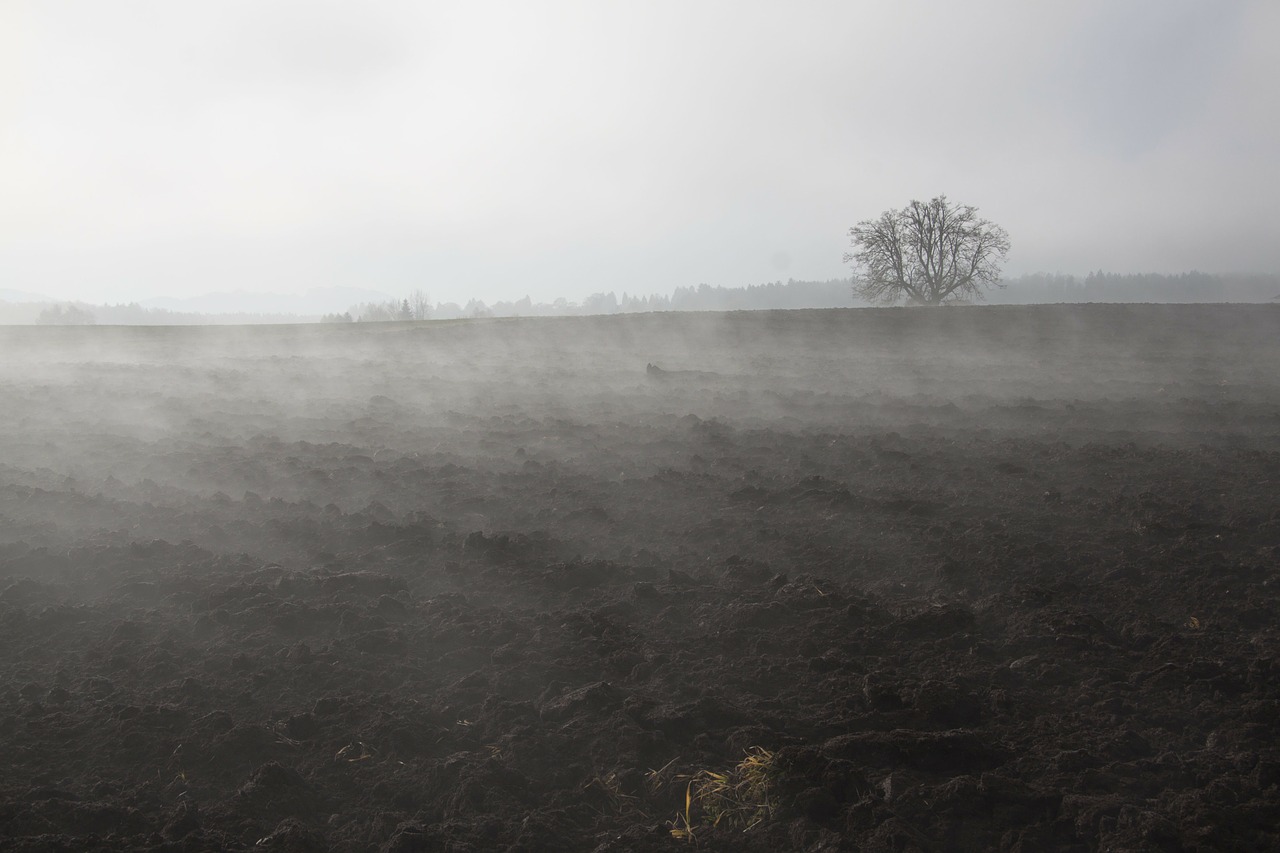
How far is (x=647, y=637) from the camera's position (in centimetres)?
443

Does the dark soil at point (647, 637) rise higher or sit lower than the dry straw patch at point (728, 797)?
higher

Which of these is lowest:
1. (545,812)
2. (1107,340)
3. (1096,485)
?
(545,812)

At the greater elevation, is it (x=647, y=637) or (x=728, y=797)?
(x=647, y=637)

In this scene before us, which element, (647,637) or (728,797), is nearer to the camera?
(728,797)

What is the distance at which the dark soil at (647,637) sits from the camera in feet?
9.65

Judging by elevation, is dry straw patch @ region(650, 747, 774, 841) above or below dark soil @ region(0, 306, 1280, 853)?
below

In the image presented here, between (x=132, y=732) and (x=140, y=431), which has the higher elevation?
(x=140, y=431)

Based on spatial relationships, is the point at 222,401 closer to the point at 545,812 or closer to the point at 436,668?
the point at 436,668

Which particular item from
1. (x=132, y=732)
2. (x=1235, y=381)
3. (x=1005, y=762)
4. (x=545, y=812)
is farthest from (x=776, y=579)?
(x=1235, y=381)

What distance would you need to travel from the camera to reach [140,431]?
1089 centimetres

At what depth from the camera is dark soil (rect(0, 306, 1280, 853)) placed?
9.65 ft

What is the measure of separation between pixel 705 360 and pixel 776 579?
46.9 ft

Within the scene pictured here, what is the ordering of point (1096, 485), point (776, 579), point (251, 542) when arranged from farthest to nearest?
point (1096, 485)
point (251, 542)
point (776, 579)

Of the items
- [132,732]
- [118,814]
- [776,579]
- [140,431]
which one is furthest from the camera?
[140,431]
